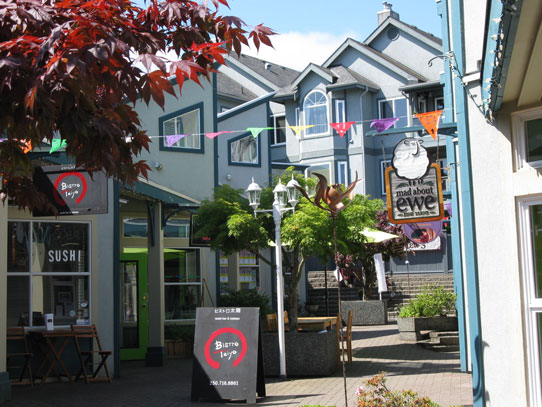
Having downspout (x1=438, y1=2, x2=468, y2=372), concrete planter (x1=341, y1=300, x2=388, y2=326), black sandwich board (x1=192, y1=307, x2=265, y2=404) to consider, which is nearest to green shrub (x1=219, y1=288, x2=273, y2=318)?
concrete planter (x1=341, y1=300, x2=388, y2=326)

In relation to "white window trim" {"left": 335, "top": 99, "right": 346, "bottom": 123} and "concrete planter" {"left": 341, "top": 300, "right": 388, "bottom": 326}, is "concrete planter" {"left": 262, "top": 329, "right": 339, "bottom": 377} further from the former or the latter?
"white window trim" {"left": 335, "top": 99, "right": 346, "bottom": 123}

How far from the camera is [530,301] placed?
22.8 ft

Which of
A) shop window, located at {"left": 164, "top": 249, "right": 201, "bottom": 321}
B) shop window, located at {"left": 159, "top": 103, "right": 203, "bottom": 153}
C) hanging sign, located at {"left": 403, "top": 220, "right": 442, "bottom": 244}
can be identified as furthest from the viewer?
hanging sign, located at {"left": 403, "top": 220, "right": 442, "bottom": 244}

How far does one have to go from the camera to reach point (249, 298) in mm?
20062

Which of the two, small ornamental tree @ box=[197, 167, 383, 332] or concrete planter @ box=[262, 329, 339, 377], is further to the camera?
small ornamental tree @ box=[197, 167, 383, 332]

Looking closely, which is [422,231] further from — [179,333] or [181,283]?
[179,333]

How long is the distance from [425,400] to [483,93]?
10.1 feet

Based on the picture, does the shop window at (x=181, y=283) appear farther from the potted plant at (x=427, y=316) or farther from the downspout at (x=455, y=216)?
the downspout at (x=455, y=216)

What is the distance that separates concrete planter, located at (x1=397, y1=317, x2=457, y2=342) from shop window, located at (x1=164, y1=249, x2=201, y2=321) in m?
5.36

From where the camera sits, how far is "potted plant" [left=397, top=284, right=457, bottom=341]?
19062 mm

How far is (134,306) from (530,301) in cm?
1255

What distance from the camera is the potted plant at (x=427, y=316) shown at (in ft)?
62.5

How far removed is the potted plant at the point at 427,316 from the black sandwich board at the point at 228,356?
337 inches

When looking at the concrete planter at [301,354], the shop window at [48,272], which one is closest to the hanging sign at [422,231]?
the concrete planter at [301,354]
